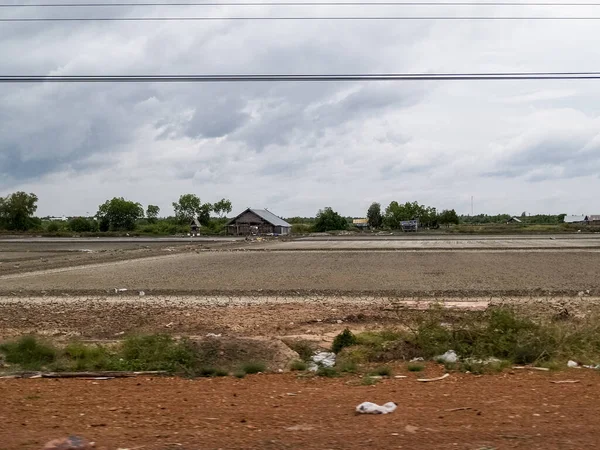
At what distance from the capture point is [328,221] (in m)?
168

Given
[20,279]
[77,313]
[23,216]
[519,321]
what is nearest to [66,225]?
[23,216]

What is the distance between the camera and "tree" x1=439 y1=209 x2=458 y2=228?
630ft

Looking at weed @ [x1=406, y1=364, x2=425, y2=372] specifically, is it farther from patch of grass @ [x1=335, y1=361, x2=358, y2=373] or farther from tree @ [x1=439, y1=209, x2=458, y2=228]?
tree @ [x1=439, y1=209, x2=458, y2=228]

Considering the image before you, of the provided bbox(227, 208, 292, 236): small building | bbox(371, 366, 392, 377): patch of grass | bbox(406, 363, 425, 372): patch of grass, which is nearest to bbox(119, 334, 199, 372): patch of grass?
bbox(371, 366, 392, 377): patch of grass

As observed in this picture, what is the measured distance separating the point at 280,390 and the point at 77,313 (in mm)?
14021

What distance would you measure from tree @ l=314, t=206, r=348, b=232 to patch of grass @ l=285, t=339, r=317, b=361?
494 feet

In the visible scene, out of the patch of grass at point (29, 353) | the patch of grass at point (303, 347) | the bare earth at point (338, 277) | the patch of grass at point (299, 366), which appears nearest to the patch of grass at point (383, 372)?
the patch of grass at point (299, 366)

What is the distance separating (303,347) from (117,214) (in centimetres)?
15228

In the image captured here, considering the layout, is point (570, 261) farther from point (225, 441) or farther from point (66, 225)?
point (66, 225)

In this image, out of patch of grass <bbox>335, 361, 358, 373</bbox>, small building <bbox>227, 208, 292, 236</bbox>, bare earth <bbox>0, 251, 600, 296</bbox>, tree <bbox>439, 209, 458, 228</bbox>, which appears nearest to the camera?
patch of grass <bbox>335, 361, 358, 373</bbox>

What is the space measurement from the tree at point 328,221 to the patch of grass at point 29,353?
15202cm

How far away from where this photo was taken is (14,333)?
1761 centimetres

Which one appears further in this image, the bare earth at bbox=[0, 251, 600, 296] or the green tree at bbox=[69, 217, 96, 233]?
the green tree at bbox=[69, 217, 96, 233]

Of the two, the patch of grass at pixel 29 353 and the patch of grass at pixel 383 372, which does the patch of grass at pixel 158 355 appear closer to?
the patch of grass at pixel 29 353
